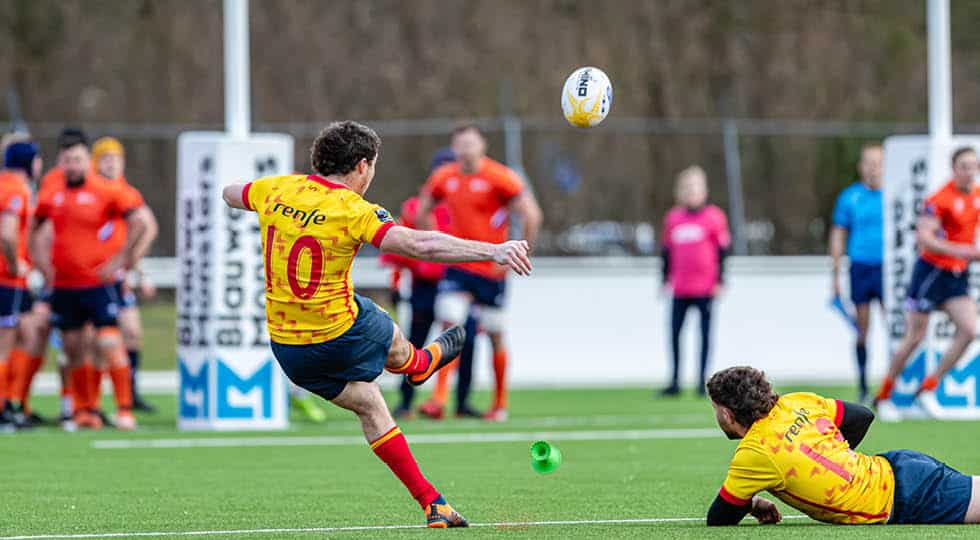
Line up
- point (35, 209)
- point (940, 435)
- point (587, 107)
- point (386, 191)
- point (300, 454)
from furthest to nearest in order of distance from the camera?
point (386, 191)
point (35, 209)
point (940, 435)
point (300, 454)
point (587, 107)

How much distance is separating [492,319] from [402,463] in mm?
6746

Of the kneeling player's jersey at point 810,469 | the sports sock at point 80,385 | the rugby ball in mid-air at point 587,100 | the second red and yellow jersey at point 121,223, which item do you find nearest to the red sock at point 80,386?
the sports sock at point 80,385

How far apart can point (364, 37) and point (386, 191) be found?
5889mm

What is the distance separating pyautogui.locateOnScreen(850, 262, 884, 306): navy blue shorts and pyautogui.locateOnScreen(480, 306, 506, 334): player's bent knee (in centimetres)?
355

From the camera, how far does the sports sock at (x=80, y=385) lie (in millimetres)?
13836

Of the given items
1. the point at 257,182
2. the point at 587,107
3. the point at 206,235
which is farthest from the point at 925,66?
the point at 257,182

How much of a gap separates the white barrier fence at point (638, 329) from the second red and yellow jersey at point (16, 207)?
6.58 meters

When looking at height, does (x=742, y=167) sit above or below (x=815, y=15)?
below

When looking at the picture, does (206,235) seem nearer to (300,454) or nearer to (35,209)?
(35,209)

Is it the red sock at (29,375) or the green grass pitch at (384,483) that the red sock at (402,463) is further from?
the red sock at (29,375)

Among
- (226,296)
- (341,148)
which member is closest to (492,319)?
(226,296)

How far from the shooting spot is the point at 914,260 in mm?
14727

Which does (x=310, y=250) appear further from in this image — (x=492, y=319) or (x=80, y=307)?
(x=492, y=319)

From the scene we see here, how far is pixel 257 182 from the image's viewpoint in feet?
26.3
